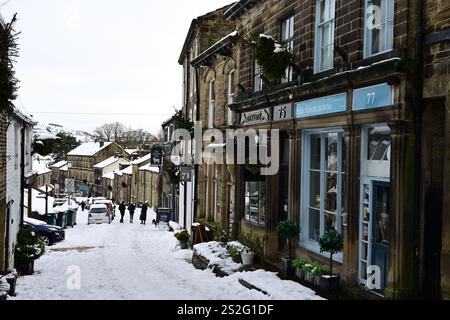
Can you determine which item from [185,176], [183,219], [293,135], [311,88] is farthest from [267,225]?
[183,219]

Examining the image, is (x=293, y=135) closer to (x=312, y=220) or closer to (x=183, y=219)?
(x=312, y=220)

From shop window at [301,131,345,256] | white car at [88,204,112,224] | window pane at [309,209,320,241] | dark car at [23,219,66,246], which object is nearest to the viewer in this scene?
shop window at [301,131,345,256]

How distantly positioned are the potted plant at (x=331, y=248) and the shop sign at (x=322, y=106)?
2433 mm

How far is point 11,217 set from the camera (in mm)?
16062

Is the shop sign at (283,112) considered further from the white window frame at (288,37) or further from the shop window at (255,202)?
the shop window at (255,202)

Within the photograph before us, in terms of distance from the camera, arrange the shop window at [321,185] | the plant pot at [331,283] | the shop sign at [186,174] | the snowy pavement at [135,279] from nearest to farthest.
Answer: the plant pot at [331,283] < the snowy pavement at [135,279] < the shop window at [321,185] < the shop sign at [186,174]

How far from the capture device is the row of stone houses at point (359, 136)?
8422 millimetres

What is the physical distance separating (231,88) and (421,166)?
38.1 ft

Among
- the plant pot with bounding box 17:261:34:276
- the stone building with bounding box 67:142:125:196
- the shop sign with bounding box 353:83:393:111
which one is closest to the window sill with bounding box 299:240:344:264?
the shop sign with bounding box 353:83:393:111

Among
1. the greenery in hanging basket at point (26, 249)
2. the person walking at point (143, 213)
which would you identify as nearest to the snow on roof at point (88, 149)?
the person walking at point (143, 213)

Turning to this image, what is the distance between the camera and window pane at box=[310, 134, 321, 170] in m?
12.2

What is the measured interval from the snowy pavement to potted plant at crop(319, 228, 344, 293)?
37 centimetres

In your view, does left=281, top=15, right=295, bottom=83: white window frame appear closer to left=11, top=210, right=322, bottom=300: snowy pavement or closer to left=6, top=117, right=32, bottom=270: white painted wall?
left=11, top=210, right=322, bottom=300: snowy pavement

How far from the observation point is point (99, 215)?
39906 mm
